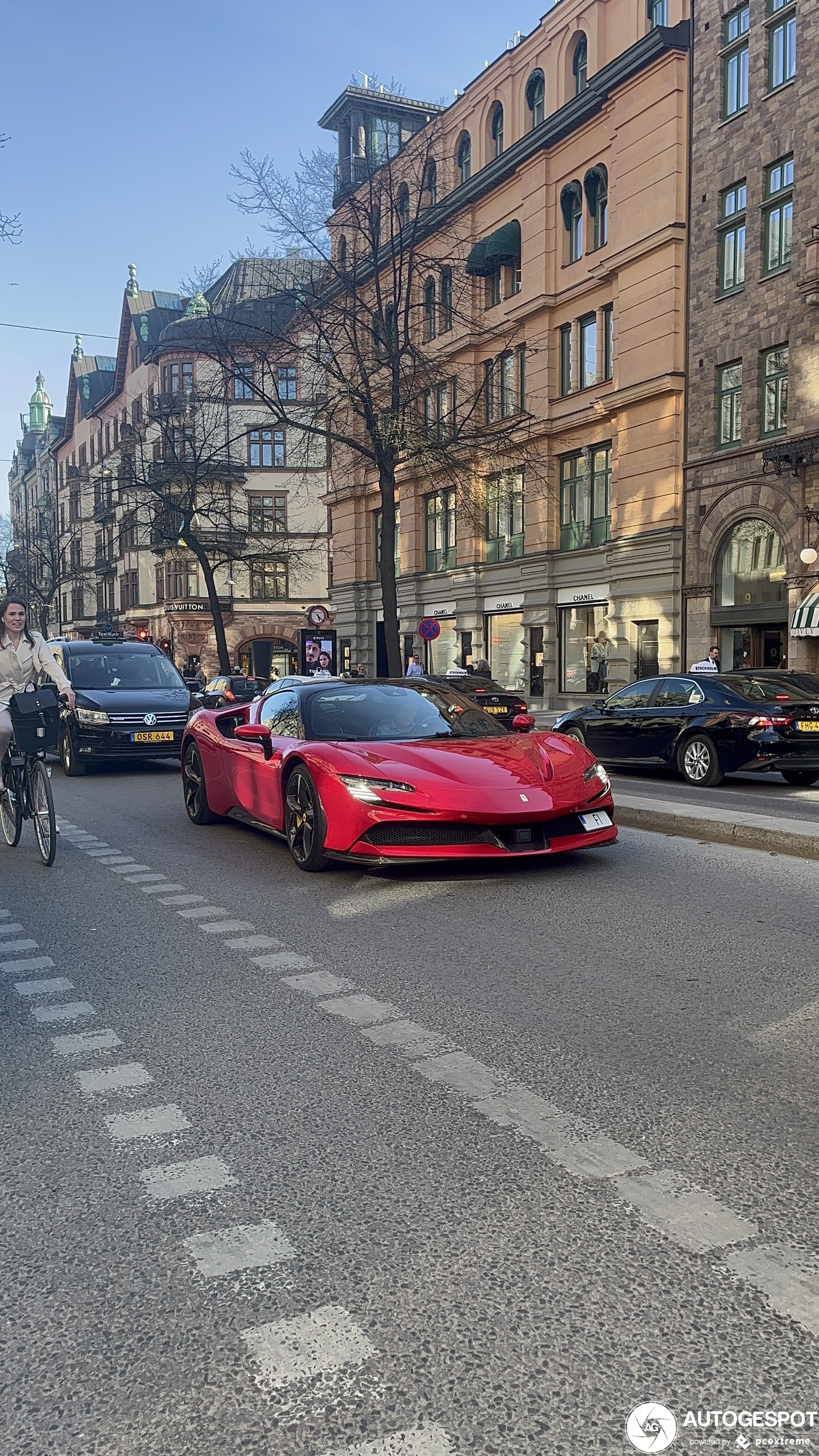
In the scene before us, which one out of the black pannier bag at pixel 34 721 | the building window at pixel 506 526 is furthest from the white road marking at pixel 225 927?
the building window at pixel 506 526

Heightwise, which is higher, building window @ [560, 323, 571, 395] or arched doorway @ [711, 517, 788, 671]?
building window @ [560, 323, 571, 395]

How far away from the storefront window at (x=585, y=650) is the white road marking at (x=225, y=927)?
1078 inches

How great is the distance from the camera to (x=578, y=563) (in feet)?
116

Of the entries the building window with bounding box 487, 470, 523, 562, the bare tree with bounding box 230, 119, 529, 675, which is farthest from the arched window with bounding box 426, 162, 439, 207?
the building window with bounding box 487, 470, 523, 562

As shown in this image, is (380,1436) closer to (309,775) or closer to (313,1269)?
(313,1269)

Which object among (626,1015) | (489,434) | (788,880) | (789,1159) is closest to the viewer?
(789,1159)

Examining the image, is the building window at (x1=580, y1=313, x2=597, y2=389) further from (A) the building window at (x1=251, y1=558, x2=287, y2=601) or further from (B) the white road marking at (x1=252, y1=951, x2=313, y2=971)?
(B) the white road marking at (x1=252, y1=951, x2=313, y2=971)

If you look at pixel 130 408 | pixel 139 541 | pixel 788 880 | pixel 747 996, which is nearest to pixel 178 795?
pixel 788 880

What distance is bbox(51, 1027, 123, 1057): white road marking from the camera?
14.3ft

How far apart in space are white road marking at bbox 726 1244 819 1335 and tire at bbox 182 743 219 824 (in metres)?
8.08

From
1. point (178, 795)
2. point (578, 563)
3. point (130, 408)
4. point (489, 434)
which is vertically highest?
point (130, 408)

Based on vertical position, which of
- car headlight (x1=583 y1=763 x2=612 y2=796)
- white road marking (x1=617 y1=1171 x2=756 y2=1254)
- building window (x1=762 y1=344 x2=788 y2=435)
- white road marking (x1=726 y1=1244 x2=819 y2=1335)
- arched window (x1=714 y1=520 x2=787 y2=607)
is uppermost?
building window (x1=762 y1=344 x2=788 y2=435)

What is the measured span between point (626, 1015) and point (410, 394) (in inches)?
1003

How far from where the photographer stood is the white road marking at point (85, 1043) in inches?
171
